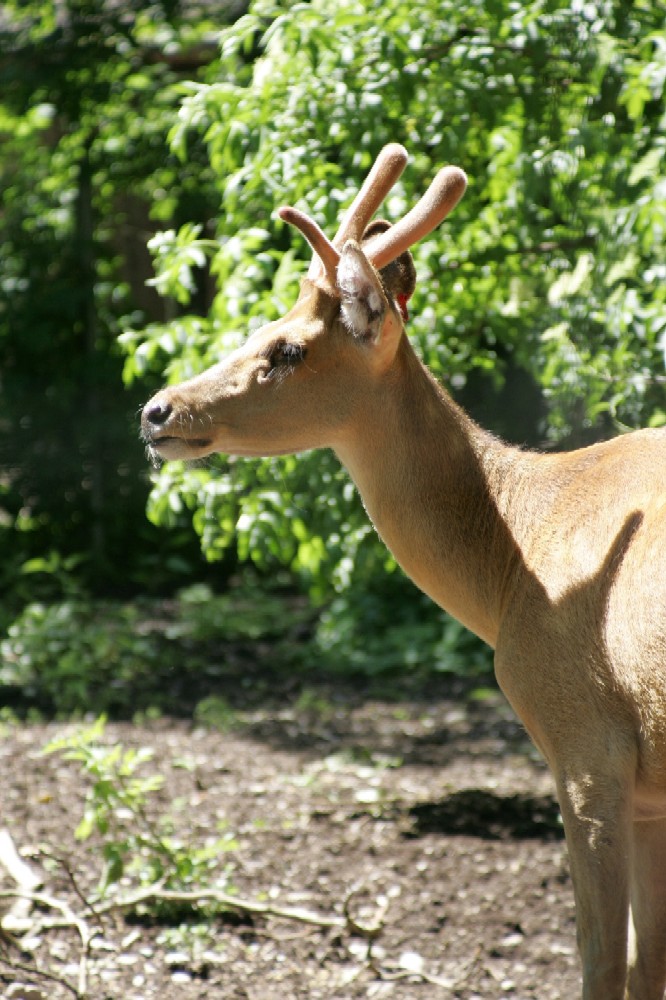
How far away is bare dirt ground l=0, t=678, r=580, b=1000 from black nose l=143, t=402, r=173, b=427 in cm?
173

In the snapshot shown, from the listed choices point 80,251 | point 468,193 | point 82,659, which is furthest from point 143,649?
point 468,193

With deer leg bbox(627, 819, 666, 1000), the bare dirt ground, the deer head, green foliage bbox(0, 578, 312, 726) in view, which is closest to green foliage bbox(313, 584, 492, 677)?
green foliage bbox(0, 578, 312, 726)

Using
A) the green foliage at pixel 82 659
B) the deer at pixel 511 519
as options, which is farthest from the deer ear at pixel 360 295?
the green foliage at pixel 82 659

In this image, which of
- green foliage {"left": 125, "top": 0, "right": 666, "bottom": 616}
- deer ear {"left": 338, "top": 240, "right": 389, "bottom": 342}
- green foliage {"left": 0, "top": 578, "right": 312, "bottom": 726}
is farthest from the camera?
green foliage {"left": 0, "top": 578, "right": 312, "bottom": 726}

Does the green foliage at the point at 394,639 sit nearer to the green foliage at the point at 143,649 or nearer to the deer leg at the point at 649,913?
the green foliage at the point at 143,649

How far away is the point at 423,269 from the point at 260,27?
3.56 feet

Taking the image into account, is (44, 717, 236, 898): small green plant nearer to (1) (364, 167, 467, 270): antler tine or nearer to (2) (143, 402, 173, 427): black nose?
(2) (143, 402, 173, 427): black nose

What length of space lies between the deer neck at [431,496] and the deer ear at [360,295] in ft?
0.64

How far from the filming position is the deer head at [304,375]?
3.41m

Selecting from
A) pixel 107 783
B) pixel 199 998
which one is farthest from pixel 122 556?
pixel 199 998

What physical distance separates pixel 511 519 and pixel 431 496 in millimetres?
227

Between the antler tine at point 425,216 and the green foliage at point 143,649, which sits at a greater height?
the antler tine at point 425,216

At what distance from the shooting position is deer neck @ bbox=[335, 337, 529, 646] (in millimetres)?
3555

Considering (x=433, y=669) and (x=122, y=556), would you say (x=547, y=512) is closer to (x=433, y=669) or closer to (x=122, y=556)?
(x=433, y=669)
